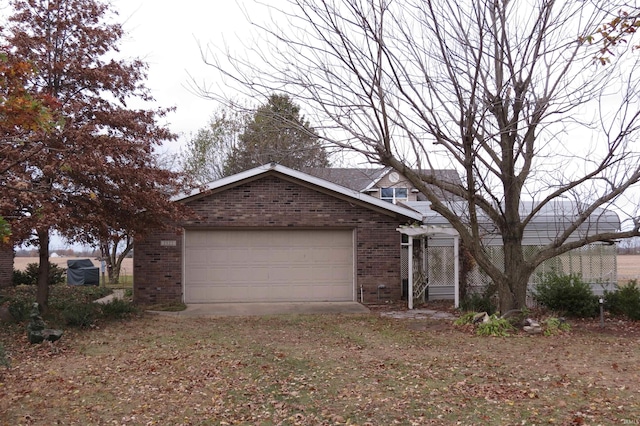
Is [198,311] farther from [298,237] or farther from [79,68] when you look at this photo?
[79,68]

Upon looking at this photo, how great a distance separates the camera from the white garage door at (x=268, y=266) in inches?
633

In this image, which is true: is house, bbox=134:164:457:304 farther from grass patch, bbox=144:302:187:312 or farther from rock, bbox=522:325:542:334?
rock, bbox=522:325:542:334

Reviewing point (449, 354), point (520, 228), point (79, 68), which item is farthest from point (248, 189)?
point (449, 354)

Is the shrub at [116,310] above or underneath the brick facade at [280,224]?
underneath

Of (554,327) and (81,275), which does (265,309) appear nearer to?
(554,327)

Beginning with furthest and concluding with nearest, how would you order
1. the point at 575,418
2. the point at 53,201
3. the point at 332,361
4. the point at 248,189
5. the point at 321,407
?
the point at 248,189 → the point at 53,201 → the point at 332,361 → the point at 321,407 → the point at 575,418

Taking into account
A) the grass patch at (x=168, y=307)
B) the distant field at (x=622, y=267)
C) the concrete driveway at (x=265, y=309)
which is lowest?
the distant field at (x=622, y=267)

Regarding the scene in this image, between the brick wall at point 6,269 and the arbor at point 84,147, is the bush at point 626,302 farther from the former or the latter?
the brick wall at point 6,269

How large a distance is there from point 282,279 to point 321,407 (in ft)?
32.8

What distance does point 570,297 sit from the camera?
13461mm

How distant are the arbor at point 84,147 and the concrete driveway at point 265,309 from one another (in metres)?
2.74

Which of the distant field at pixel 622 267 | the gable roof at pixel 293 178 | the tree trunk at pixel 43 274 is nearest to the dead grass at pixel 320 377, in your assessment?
the tree trunk at pixel 43 274

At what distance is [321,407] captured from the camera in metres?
6.39

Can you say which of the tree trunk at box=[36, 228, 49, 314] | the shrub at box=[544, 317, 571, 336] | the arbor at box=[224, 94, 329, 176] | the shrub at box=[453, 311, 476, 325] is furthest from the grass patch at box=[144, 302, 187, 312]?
the shrub at box=[544, 317, 571, 336]
